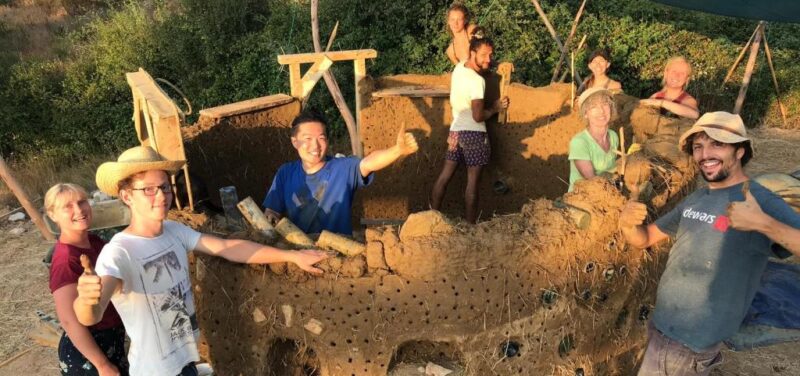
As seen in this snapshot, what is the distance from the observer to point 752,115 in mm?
12195

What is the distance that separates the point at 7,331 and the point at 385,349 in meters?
4.89

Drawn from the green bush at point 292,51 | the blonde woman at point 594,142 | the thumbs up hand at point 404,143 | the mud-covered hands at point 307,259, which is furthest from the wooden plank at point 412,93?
the green bush at point 292,51

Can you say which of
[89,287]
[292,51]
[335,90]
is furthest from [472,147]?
[292,51]

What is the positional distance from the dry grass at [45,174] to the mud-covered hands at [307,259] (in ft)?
26.5

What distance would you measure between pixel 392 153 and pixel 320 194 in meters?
0.73

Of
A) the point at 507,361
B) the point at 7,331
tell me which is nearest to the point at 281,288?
the point at 507,361

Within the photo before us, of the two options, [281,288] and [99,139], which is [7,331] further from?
[99,139]

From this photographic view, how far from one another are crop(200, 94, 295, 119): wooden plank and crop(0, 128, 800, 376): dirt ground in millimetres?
2788

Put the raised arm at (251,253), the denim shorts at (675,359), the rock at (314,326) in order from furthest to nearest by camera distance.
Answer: the rock at (314,326), the raised arm at (251,253), the denim shorts at (675,359)

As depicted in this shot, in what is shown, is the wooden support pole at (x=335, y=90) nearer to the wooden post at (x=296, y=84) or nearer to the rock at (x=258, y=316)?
the wooden post at (x=296, y=84)

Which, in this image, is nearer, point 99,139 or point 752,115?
point 752,115

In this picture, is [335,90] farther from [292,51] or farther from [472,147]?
[292,51]

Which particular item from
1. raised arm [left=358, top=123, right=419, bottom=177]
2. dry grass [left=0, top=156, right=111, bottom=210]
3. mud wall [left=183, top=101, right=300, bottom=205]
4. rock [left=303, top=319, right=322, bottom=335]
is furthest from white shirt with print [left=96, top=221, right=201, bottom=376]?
dry grass [left=0, top=156, right=111, bottom=210]

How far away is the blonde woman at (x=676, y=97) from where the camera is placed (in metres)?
5.58
